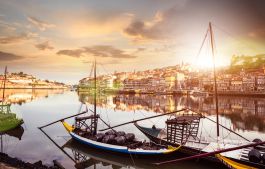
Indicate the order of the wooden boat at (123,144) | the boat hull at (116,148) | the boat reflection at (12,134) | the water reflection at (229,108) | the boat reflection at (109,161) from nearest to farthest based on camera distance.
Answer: the boat hull at (116,148)
the wooden boat at (123,144)
the boat reflection at (109,161)
the boat reflection at (12,134)
the water reflection at (229,108)

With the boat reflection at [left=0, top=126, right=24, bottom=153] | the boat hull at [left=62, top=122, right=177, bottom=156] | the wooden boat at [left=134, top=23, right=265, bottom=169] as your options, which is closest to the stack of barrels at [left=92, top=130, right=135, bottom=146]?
the boat hull at [left=62, top=122, right=177, bottom=156]

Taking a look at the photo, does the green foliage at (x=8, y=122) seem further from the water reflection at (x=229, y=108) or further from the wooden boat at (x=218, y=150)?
the water reflection at (x=229, y=108)

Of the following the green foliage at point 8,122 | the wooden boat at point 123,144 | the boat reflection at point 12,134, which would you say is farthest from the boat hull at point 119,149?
the green foliage at point 8,122

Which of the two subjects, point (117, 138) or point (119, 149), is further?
point (117, 138)

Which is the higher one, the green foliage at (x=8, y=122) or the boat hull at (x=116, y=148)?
the green foliage at (x=8, y=122)

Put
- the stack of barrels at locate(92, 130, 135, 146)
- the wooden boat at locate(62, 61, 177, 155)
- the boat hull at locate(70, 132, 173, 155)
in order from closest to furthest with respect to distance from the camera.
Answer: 1. the boat hull at locate(70, 132, 173, 155)
2. the wooden boat at locate(62, 61, 177, 155)
3. the stack of barrels at locate(92, 130, 135, 146)

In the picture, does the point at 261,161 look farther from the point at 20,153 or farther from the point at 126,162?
the point at 20,153

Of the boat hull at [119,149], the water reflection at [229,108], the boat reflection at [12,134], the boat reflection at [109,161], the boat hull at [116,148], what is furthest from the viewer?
the water reflection at [229,108]

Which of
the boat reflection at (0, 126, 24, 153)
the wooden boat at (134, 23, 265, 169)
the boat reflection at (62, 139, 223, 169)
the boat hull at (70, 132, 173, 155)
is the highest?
the wooden boat at (134, 23, 265, 169)

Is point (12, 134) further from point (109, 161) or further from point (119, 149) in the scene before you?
point (119, 149)

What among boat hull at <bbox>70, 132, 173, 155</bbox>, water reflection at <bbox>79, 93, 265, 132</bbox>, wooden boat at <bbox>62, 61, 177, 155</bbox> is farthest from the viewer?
water reflection at <bbox>79, 93, 265, 132</bbox>

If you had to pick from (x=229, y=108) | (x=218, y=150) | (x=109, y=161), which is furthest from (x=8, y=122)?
(x=229, y=108)

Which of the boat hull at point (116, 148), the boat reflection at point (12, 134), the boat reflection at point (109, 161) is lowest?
the boat reflection at point (109, 161)

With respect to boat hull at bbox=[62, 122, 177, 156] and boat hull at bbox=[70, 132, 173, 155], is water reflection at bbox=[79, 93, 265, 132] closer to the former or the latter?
boat hull at bbox=[62, 122, 177, 156]
